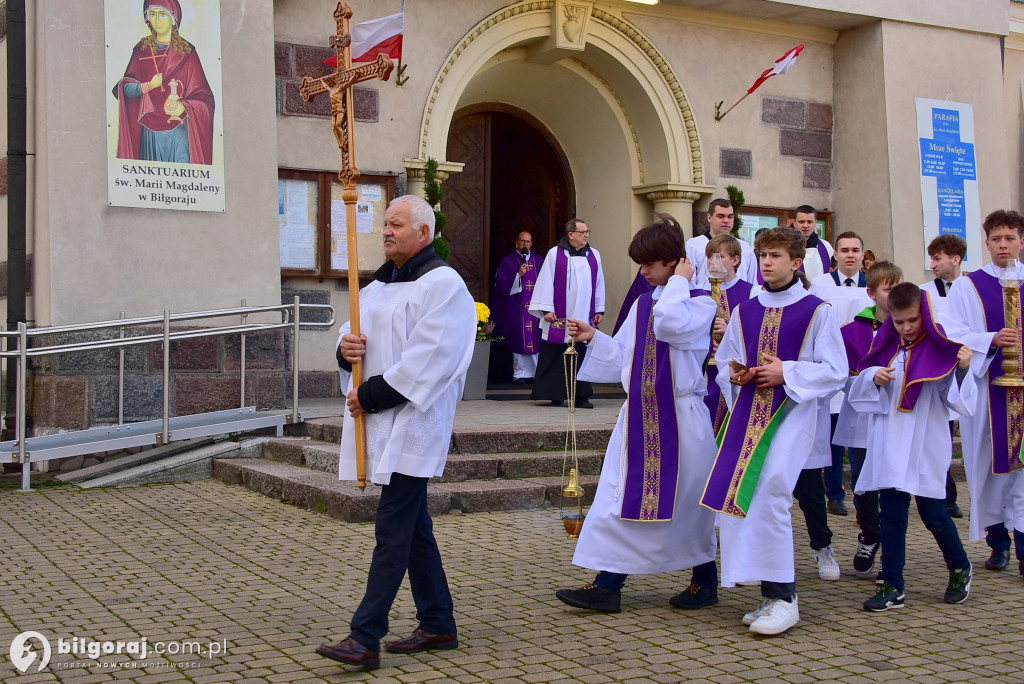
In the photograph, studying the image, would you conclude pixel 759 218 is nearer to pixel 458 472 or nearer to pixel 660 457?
pixel 458 472

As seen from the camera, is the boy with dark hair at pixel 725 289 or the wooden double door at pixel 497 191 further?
the wooden double door at pixel 497 191

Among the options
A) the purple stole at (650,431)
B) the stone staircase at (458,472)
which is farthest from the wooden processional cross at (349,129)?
the stone staircase at (458,472)

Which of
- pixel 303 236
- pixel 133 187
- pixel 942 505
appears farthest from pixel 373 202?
pixel 942 505

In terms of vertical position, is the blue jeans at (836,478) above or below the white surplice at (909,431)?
below

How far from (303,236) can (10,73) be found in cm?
271

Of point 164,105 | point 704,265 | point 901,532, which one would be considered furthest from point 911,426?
point 164,105

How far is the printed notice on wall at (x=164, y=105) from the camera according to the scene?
355 inches

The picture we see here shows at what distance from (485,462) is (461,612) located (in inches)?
113

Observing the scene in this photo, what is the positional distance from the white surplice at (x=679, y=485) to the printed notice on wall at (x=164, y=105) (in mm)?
5047

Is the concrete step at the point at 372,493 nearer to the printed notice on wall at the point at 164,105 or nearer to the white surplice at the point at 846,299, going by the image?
the white surplice at the point at 846,299

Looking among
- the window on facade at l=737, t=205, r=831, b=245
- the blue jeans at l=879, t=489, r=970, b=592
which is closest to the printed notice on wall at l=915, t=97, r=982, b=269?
the window on facade at l=737, t=205, r=831, b=245

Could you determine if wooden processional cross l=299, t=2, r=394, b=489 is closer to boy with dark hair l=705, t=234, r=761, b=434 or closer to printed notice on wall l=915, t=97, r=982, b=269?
boy with dark hair l=705, t=234, r=761, b=434

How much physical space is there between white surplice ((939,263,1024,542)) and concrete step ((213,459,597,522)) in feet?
8.25

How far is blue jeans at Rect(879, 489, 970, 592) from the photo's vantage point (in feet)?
17.3
